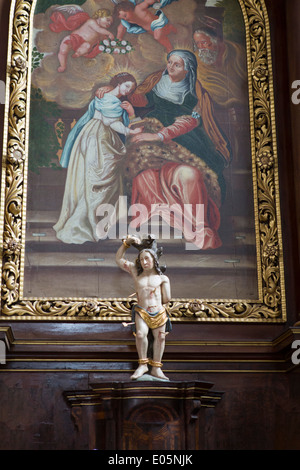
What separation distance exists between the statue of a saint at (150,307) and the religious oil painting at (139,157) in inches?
15.9

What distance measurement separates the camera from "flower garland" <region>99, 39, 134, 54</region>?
8.23 meters

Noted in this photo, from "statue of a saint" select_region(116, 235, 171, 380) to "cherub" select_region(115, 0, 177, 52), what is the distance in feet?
7.90

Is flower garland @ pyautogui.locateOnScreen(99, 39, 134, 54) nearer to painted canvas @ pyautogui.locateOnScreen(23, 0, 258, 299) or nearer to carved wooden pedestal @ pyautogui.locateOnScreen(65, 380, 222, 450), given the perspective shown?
painted canvas @ pyautogui.locateOnScreen(23, 0, 258, 299)

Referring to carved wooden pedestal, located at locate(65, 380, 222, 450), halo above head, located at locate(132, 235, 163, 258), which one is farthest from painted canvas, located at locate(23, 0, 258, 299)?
carved wooden pedestal, located at locate(65, 380, 222, 450)

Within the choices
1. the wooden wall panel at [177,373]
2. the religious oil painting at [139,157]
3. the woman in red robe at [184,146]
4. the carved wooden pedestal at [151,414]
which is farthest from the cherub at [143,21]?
the carved wooden pedestal at [151,414]

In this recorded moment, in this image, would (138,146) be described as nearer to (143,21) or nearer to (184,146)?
(184,146)

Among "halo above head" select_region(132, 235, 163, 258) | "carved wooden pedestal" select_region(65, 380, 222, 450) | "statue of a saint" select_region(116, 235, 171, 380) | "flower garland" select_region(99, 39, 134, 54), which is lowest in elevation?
"carved wooden pedestal" select_region(65, 380, 222, 450)

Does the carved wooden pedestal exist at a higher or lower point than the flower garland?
lower

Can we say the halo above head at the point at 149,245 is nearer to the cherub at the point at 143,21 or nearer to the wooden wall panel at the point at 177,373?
the wooden wall panel at the point at 177,373

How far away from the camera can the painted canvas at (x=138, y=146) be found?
7562 mm

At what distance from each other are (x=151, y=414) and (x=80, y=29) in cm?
392

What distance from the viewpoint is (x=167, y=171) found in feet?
25.9

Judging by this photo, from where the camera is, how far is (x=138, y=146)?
7.94 meters

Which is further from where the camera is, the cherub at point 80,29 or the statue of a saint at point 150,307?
the cherub at point 80,29
